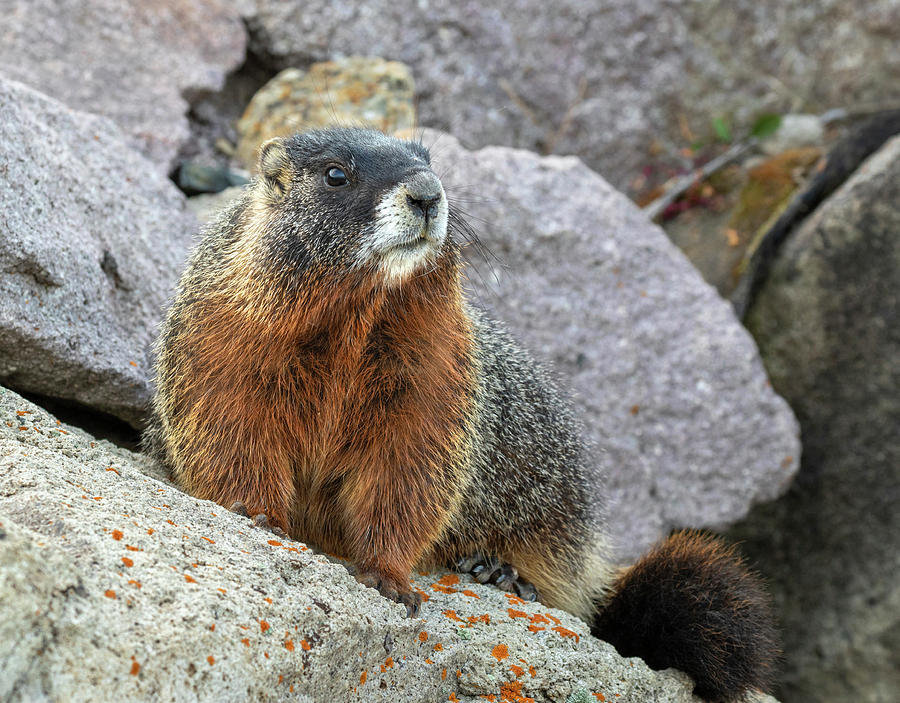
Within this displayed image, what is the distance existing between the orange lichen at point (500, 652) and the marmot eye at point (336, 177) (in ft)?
6.52

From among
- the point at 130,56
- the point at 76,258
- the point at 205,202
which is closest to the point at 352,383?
the point at 76,258

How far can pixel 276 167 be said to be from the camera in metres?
4.11

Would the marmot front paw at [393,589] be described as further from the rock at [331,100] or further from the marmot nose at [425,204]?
the rock at [331,100]

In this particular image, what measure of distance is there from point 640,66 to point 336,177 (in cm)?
629

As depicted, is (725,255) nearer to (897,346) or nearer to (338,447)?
(897,346)

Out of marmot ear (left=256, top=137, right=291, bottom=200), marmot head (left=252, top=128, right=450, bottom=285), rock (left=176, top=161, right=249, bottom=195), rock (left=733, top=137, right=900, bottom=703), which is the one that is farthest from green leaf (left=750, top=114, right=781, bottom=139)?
marmot ear (left=256, top=137, right=291, bottom=200)

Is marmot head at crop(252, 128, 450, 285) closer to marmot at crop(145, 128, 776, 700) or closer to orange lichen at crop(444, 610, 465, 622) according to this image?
marmot at crop(145, 128, 776, 700)

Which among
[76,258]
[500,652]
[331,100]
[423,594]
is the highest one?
[331,100]

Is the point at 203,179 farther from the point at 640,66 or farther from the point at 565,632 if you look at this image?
the point at 640,66

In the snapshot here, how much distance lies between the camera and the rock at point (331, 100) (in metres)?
7.37

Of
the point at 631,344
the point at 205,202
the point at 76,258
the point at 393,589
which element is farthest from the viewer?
the point at 631,344

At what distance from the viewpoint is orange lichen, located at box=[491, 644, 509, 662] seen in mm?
3710

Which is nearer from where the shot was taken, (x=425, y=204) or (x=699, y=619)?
(x=425, y=204)

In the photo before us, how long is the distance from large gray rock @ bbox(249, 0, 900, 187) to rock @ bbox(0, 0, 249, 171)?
6.53 ft
